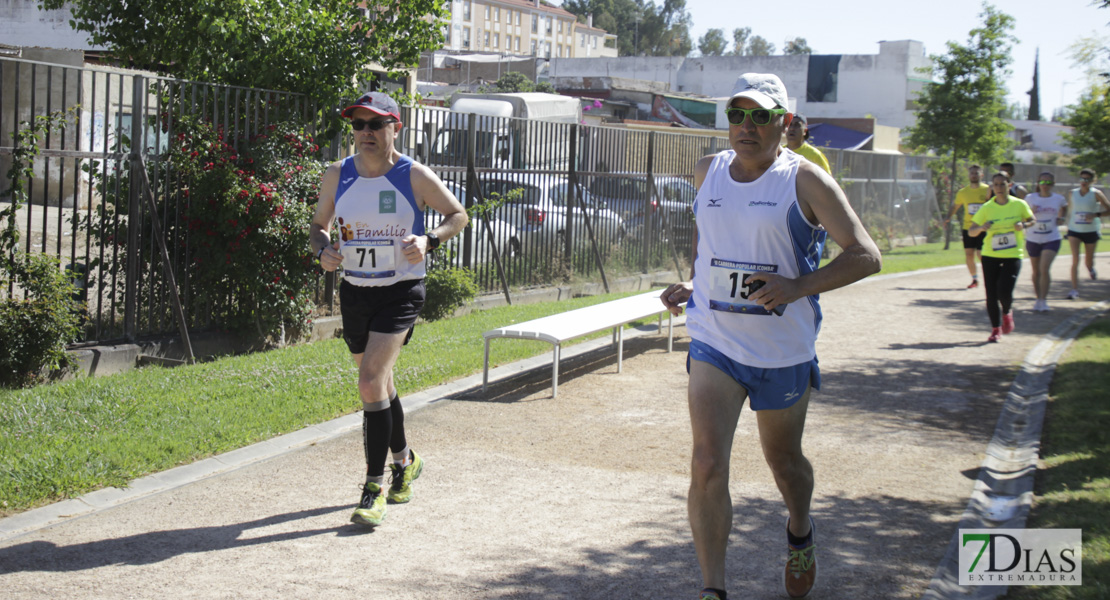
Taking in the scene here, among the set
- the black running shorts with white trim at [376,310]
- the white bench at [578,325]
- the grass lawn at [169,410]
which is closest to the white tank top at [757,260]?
the black running shorts with white trim at [376,310]

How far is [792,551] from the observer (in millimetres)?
4254

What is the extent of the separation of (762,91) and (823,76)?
64.6m

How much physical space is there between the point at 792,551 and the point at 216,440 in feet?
11.8

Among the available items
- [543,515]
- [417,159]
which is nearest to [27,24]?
[417,159]

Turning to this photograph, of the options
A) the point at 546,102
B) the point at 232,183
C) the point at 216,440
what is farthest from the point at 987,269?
the point at 546,102

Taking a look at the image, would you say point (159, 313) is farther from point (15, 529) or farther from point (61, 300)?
Answer: point (15, 529)

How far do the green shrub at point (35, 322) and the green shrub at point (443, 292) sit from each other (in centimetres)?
472

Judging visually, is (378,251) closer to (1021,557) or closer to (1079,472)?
(1021,557)

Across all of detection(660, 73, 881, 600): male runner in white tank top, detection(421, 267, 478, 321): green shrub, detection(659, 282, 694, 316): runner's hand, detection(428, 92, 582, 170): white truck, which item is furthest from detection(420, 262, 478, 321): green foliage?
detection(660, 73, 881, 600): male runner in white tank top

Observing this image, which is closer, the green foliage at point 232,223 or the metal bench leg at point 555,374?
the metal bench leg at point 555,374

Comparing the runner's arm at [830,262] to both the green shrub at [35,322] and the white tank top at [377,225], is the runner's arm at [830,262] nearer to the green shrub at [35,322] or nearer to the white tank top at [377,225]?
the white tank top at [377,225]

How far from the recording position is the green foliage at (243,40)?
989 cm

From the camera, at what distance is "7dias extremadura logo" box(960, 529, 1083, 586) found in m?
4.40

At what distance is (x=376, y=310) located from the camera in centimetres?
523
